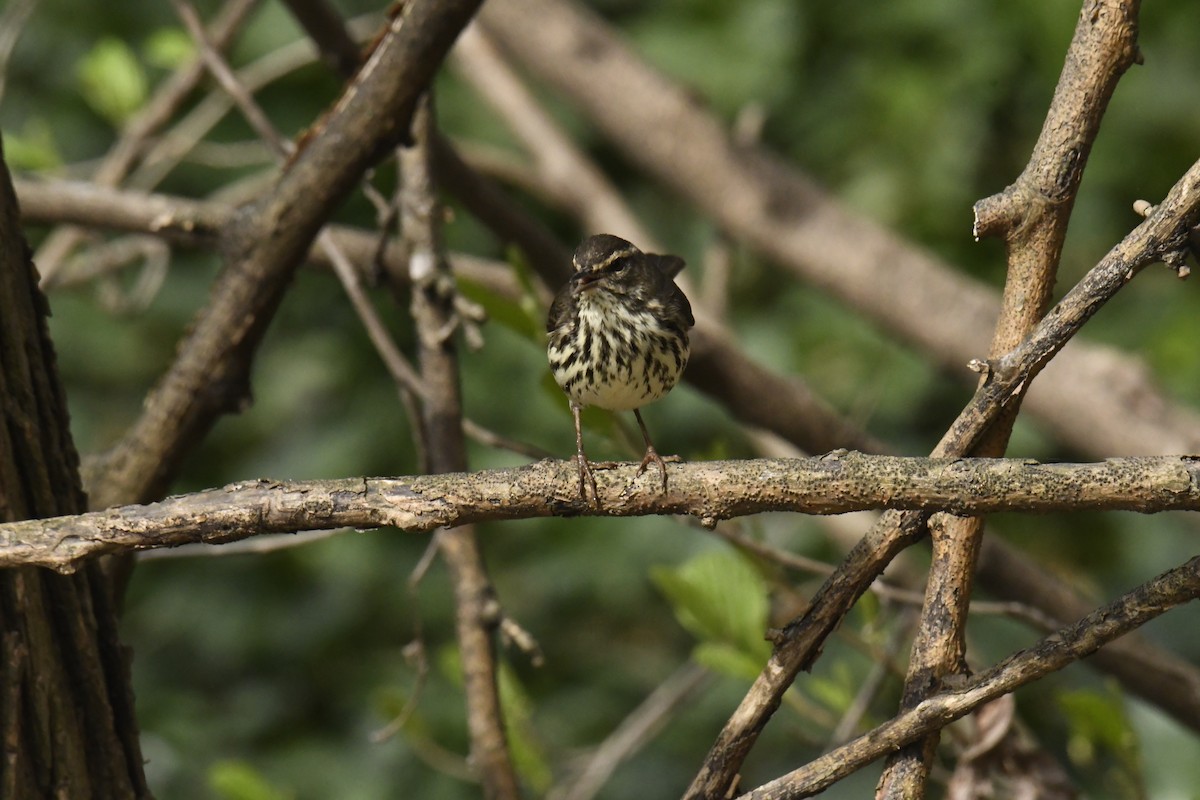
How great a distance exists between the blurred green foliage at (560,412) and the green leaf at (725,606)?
8.12ft

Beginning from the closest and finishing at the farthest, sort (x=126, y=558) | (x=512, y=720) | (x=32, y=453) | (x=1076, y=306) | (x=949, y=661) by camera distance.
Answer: (x=1076, y=306), (x=949, y=661), (x=32, y=453), (x=126, y=558), (x=512, y=720)

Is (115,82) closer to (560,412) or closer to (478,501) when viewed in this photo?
(560,412)

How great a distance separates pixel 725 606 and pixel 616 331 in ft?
2.00

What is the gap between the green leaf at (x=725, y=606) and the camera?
2684 millimetres

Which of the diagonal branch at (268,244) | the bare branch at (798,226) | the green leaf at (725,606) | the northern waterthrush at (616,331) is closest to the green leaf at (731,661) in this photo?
the green leaf at (725,606)


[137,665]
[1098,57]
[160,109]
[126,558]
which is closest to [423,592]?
[137,665]

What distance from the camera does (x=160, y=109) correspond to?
14.5 ft

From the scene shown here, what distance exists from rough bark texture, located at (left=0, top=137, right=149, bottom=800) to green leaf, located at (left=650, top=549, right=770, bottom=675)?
100cm

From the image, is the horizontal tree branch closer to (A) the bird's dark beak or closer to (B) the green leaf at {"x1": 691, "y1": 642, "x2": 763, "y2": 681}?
(B) the green leaf at {"x1": 691, "y1": 642, "x2": 763, "y2": 681}

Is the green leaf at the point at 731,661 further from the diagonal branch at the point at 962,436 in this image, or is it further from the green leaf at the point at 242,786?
the green leaf at the point at 242,786

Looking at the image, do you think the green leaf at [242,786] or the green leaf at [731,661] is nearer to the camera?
the green leaf at [731,661]

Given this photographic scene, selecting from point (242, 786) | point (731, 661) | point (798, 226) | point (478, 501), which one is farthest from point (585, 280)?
point (798, 226)

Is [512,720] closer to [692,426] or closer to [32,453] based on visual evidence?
[32,453]

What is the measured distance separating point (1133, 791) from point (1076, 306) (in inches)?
53.9
